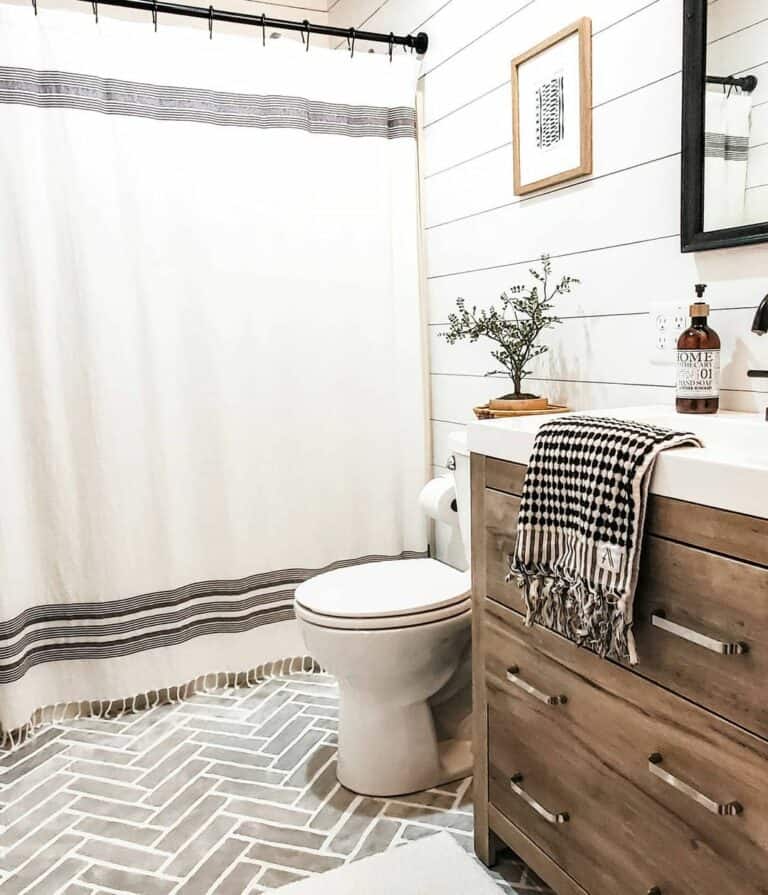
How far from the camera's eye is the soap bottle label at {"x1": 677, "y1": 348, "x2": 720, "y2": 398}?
141 centimetres

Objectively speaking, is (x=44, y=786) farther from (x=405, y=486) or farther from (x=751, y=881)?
(x=751, y=881)

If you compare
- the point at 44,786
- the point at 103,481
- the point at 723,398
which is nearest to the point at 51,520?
the point at 103,481

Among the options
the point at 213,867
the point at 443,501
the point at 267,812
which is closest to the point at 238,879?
the point at 213,867

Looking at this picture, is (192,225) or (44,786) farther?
(192,225)

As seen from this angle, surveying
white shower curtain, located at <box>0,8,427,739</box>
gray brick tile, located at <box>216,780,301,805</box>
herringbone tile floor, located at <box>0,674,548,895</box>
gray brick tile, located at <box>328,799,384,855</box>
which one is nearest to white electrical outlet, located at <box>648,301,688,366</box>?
white shower curtain, located at <box>0,8,427,739</box>

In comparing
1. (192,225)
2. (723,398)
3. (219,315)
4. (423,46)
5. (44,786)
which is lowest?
(44,786)

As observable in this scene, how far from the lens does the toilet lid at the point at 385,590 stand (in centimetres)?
179

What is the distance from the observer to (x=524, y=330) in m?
1.91

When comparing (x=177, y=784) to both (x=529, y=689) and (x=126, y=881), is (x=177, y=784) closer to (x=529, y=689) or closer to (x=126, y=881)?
(x=126, y=881)

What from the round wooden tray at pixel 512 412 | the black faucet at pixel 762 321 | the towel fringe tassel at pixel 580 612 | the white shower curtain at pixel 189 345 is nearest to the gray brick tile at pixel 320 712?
the white shower curtain at pixel 189 345

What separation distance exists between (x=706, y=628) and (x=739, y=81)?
996 mm

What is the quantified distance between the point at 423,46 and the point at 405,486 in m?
1.38

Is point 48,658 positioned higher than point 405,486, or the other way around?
point 405,486

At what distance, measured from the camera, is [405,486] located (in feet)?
8.36
